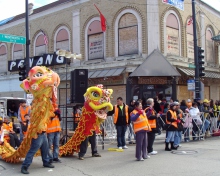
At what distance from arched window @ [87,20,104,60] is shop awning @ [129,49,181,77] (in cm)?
377

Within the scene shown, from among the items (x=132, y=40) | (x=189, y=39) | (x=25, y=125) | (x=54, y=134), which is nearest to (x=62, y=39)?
(x=132, y=40)

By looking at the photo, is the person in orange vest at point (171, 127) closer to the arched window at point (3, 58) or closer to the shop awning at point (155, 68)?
the shop awning at point (155, 68)

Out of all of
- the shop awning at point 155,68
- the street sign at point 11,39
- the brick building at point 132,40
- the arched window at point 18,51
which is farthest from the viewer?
the arched window at point 18,51

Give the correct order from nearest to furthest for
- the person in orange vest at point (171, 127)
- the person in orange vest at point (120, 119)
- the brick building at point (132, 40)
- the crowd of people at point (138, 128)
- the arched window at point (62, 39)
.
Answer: the crowd of people at point (138, 128), the person in orange vest at point (171, 127), the person in orange vest at point (120, 119), the brick building at point (132, 40), the arched window at point (62, 39)

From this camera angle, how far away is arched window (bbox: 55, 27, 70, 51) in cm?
2240

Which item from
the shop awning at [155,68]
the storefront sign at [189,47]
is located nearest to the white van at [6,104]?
the shop awning at [155,68]

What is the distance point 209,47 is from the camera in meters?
23.4

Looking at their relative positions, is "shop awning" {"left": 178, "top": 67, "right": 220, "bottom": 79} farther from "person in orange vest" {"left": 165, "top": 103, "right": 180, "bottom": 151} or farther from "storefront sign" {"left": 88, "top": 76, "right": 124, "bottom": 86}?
"person in orange vest" {"left": 165, "top": 103, "right": 180, "bottom": 151}

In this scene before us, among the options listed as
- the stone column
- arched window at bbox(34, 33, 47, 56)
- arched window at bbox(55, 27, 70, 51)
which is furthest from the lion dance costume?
arched window at bbox(34, 33, 47, 56)

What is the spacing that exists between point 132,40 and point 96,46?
9.18ft

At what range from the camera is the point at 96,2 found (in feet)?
67.7

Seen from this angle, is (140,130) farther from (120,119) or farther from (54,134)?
A: (54,134)

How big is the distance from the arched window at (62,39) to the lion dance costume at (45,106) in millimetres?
14153

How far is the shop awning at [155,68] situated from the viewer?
56.9ft
